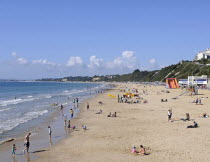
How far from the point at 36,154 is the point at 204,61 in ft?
374

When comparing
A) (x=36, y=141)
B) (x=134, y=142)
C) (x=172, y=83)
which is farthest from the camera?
(x=172, y=83)

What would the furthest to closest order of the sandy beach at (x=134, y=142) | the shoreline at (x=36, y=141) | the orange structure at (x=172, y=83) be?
the orange structure at (x=172, y=83) < the shoreline at (x=36, y=141) < the sandy beach at (x=134, y=142)

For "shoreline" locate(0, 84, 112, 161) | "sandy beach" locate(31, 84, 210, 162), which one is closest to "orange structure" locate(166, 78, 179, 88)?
"sandy beach" locate(31, 84, 210, 162)

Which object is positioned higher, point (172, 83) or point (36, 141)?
point (172, 83)

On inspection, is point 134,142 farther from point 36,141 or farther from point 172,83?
point 172,83

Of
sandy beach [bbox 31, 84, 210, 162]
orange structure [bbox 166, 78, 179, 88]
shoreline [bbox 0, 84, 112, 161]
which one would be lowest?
shoreline [bbox 0, 84, 112, 161]

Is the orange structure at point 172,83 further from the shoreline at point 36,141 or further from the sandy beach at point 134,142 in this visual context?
the shoreline at point 36,141

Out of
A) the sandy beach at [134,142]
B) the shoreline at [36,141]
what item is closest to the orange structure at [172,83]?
the sandy beach at [134,142]

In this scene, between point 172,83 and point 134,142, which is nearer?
point 134,142

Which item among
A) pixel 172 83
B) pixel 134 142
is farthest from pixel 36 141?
pixel 172 83

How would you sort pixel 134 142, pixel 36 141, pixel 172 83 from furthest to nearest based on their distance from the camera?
pixel 172 83 → pixel 36 141 → pixel 134 142

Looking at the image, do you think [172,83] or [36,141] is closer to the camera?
[36,141]

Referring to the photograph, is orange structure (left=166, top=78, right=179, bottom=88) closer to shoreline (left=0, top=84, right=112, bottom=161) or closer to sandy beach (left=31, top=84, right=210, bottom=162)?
sandy beach (left=31, top=84, right=210, bottom=162)

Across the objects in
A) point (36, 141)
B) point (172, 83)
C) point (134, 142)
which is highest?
point (172, 83)
